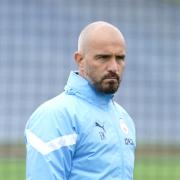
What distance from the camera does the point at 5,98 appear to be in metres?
14.1

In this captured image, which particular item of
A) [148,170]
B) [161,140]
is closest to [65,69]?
[161,140]

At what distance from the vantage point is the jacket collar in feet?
12.6

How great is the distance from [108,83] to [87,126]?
238mm

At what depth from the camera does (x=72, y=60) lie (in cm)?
1466

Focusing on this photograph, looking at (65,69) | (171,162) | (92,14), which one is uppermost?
(92,14)

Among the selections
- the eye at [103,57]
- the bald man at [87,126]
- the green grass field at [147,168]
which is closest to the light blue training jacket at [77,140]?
the bald man at [87,126]

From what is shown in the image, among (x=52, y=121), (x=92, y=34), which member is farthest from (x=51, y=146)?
(x=92, y=34)

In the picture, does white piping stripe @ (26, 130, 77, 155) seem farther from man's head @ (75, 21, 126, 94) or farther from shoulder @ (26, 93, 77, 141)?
man's head @ (75, 21, 126, 94)

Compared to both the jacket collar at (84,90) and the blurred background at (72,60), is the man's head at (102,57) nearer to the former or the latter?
the jacket collar at (84,90)

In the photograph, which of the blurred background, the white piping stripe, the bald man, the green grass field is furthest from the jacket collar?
the blurred background

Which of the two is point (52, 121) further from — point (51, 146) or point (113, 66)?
point (113, 66)

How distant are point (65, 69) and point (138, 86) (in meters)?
1.45

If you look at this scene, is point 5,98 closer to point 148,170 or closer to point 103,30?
point 148,170

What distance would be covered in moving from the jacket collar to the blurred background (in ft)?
30.4
